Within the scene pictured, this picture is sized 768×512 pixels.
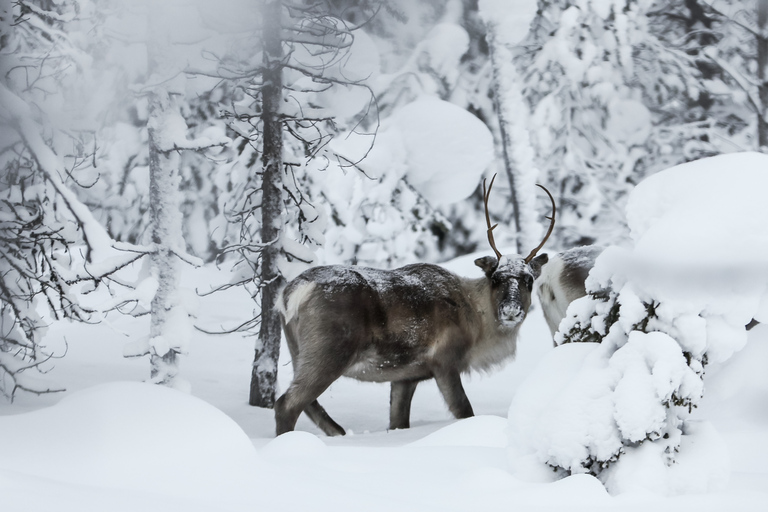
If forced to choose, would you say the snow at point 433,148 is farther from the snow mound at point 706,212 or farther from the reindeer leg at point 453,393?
the snow mound at point 706,212

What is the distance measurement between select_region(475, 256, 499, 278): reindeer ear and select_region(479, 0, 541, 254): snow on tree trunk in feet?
18.2

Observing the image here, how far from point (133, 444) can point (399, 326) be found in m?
3.30

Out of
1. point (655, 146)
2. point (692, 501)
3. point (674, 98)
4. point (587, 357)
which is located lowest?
point (692, 501)

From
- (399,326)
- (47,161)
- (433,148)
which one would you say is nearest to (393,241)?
(433,148)

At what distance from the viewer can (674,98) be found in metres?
12.1

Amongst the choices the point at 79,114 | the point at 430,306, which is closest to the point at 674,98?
the point at 430,306

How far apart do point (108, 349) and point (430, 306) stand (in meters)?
5.32

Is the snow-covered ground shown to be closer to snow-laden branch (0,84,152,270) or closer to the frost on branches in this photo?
the frost on branches

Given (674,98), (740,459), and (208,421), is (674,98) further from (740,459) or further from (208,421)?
(208,421)

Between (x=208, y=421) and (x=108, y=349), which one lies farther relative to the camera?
(x=108, y=349)

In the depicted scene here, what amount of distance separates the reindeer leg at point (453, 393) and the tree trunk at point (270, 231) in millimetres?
1969

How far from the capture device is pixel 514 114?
41.1ft

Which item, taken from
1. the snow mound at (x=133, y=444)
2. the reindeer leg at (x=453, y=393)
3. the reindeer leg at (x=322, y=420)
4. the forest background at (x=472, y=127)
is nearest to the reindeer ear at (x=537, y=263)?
the reindeer leg at (x=453, y=393)

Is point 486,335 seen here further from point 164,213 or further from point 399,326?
point 164,213
